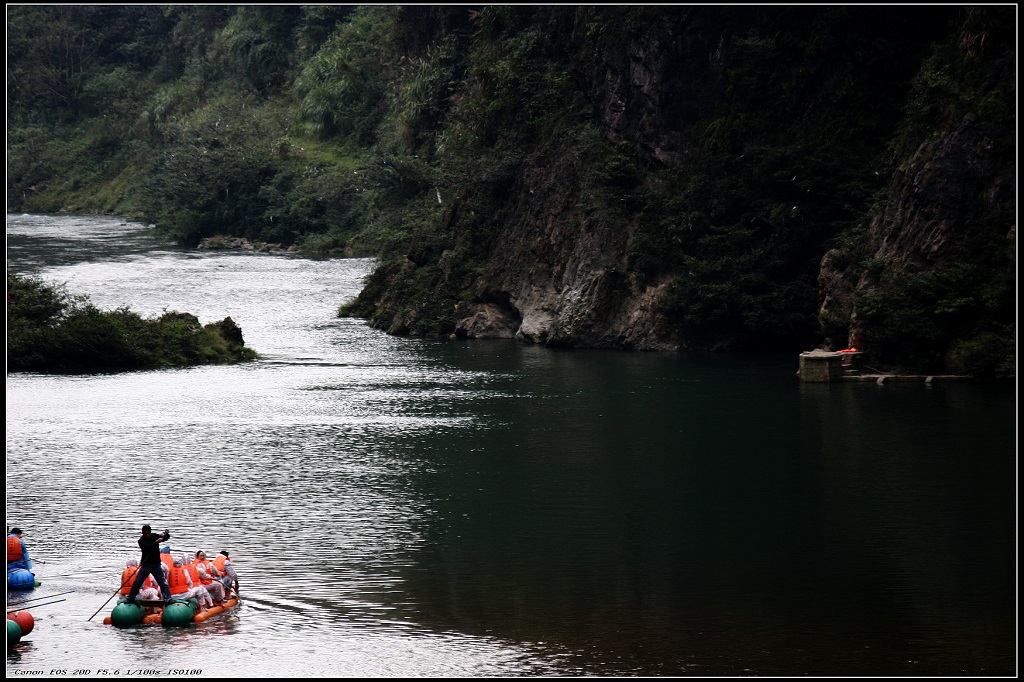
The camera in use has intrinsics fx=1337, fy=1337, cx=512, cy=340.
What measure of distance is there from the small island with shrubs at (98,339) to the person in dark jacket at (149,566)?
2891 centimetres

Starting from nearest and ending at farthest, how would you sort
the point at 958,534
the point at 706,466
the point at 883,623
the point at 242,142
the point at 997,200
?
the point at 883,623, the point at 958,534, the point at 706,466, the point at 997,200, the point at 242,142

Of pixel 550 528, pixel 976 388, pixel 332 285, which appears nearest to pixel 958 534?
pixel 550 528

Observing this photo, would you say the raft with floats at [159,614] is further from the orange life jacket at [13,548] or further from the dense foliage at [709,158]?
the dense foliage at [709,158]

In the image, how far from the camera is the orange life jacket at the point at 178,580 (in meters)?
22.6

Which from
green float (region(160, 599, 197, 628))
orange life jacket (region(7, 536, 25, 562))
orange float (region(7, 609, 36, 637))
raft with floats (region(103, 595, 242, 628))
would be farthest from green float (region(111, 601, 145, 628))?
orange life jacket (region(7, 536, 25, 562))

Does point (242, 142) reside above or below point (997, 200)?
above

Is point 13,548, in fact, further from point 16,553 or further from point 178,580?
point 178,580

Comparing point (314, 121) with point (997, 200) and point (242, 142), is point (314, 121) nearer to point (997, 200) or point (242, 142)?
point (242, 142)

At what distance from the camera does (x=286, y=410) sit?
42438 mm

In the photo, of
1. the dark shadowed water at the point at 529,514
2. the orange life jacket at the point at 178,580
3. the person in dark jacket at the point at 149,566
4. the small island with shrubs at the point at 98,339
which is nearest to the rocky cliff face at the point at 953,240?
the dark shadowed water at the point at 529,514

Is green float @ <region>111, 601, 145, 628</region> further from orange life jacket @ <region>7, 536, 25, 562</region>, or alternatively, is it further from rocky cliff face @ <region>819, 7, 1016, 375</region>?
rocky cliff face @ <region>819, 7, 1016, 375</region>

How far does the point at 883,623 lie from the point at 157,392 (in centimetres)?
2954

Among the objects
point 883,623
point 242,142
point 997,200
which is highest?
point 242,142

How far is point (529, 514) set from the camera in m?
30.0
